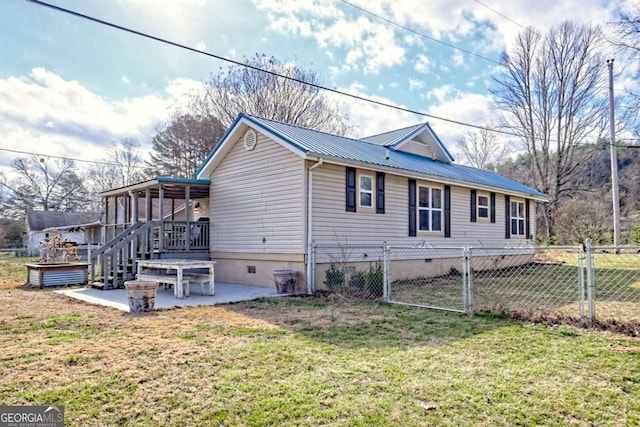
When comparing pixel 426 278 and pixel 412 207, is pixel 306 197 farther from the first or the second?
pixel 426 278

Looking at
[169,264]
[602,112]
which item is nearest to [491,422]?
[169,264]

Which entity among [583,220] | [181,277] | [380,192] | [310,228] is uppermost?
[380,192]

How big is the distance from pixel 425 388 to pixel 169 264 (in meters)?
6.86

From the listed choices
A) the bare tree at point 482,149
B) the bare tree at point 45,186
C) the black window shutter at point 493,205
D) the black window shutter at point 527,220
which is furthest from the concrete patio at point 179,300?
the bare tree at point 45,186

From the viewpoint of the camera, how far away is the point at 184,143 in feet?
89.8

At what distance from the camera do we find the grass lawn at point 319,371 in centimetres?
303

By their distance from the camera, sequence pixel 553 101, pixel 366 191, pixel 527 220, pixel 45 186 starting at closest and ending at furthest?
1. pixel 366 191
2. pixel 527 220
3. pixel 553 101
4. pixel 45 186

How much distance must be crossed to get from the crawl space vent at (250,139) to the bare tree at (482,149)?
92.2 ft

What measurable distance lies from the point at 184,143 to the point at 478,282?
2171 cm

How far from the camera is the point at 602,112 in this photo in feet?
83.0

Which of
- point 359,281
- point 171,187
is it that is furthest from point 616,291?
point 171,187

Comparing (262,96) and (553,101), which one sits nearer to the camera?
(262,96)

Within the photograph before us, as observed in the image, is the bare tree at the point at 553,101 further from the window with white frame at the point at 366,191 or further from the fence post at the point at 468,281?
the fence post at the point at 468,281

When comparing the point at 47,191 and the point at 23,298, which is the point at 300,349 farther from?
the point at 47,191
